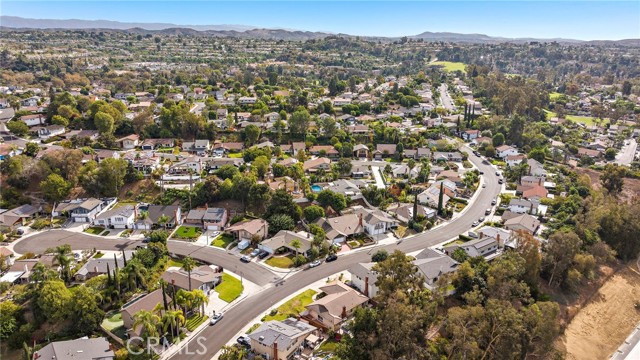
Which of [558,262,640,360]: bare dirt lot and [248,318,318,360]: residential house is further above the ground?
[248,318,318,360]: residential house

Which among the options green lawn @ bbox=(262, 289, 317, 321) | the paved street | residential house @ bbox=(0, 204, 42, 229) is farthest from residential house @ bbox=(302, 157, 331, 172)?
the paved street

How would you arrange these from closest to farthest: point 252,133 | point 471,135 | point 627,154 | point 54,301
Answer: point 54,301, point 252,133, point 627,154, point 471,135

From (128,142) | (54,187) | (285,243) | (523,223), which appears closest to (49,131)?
(128,142)

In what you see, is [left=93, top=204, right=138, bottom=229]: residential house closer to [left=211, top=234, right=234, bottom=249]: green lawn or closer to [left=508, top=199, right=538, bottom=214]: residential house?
[left=211, top=234, right=234, bottom=249]: green lawn

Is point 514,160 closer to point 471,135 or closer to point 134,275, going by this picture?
point 471,135

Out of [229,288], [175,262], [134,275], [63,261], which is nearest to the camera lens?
[134,275]

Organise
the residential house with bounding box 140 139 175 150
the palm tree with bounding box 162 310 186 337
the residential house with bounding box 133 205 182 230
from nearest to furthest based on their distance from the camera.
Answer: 1. the palm tree with bounding box 162 310 186 337
2. the residential house with bounding box 133 205 182 230
3. the residential house with bounding box 140 139 175 150

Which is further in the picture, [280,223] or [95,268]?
[280,223]

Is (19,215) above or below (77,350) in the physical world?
above
